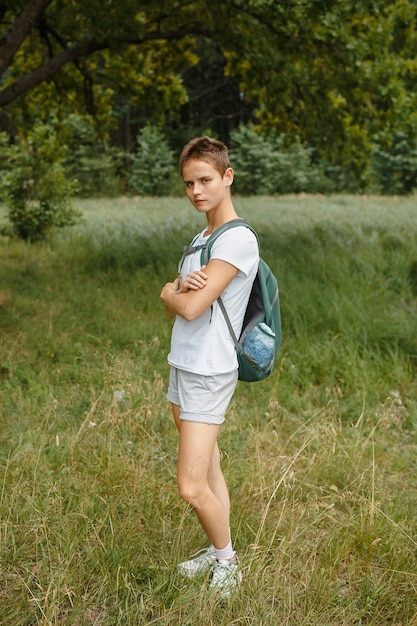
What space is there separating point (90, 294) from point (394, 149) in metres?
27.5

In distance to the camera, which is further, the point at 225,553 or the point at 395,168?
the point at 395,168

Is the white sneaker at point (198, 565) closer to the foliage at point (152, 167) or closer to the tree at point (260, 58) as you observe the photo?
the tree at point (260, 58)

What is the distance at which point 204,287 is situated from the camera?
241 cm

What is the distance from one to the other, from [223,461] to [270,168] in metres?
31.1

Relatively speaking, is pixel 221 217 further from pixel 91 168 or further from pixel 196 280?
pixel 91 168

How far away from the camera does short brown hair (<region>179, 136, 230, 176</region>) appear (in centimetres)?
255

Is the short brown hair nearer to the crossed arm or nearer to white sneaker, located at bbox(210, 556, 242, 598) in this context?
the crossed arm

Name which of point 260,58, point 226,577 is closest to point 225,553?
point 226,577

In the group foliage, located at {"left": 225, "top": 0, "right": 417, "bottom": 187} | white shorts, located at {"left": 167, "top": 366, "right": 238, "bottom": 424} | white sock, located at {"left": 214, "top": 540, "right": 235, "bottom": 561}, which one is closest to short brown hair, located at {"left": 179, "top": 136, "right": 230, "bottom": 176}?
white shorts, located at {"left": 167, "top": 366, "right": 238, "bottom": 424}

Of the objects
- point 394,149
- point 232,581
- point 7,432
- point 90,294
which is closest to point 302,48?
Result: point 90,294

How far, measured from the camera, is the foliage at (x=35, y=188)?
12.5 metres

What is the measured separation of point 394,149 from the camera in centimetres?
3203

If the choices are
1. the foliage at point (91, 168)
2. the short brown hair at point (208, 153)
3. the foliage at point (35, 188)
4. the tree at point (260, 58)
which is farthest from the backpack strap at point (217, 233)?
the foliage at point (91, 168)

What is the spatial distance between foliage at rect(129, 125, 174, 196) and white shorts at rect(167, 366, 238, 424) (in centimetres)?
3208
